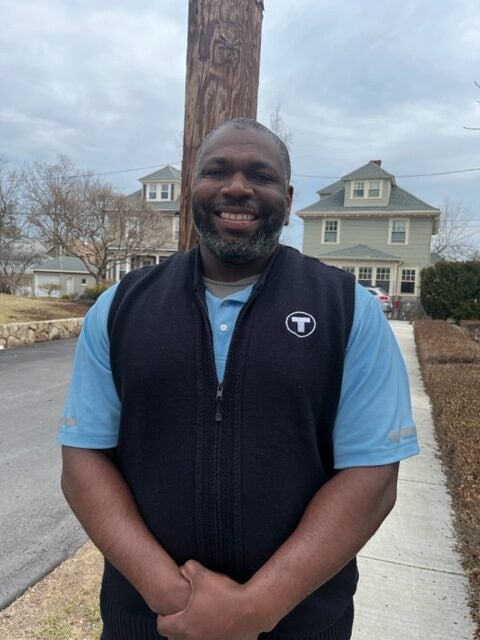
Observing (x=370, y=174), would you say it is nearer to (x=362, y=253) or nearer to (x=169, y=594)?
(x=362, y=253)

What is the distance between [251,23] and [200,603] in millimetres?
2181

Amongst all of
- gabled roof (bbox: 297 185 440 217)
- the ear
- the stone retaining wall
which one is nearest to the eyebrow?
the ear

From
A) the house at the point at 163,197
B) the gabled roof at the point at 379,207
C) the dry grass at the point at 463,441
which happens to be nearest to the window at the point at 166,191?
the house at the point at 163,197

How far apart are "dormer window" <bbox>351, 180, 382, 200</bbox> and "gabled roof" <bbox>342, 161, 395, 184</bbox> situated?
0.33 meters

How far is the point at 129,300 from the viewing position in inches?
58.7

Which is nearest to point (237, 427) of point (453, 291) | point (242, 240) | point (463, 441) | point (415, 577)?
point (242, 240)

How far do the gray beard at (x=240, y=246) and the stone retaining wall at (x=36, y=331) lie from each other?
42.9 feet

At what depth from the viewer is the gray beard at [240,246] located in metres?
1.50

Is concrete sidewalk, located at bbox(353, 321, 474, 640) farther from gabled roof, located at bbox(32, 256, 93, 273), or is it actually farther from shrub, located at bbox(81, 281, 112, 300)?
gabled roof, located at bbox(32, 256, 93, 273)

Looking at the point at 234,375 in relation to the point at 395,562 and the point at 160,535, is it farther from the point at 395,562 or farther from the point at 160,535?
the point at 395,562

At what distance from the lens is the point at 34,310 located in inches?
677

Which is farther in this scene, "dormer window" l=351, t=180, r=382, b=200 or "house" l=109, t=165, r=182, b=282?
"dormer window" l=351, t=180, r=382, b=200

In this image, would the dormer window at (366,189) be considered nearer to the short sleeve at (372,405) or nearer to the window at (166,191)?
the window at (166,191)

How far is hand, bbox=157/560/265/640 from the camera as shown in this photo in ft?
3.91
